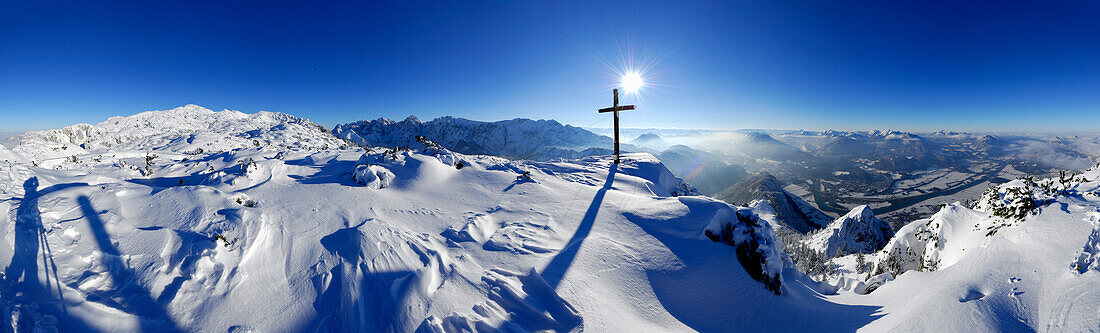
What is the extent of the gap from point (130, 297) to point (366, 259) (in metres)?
2.69

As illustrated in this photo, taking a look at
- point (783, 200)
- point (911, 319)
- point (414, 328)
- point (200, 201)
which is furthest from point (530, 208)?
point (783, 200)

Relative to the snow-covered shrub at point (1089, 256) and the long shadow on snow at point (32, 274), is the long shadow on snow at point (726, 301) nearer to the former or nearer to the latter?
the snow-covered shrub at point (1089, 256)

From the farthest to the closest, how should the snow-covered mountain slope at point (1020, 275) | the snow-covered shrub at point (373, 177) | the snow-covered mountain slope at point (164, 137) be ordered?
1. the snow-covered mountain slope at point (164, 137)
2. the snow-covered shrub at point (373, 177)
3. the snow-covered mountain slope at point (1020, 275)

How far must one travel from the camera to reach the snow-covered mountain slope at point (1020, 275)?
498cm

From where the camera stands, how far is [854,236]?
253 ft

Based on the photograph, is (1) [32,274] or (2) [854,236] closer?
(1) [32,274]

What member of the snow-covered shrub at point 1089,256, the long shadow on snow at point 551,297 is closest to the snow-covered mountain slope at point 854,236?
the snow-covered shrub at point 1089,256

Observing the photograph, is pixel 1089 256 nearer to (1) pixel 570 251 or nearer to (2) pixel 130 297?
(1) pixel 570 251

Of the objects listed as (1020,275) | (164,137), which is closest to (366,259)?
(1020,275)

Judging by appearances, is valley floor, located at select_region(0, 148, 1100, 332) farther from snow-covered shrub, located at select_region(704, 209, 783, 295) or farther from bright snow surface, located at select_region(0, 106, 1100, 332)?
snow-covered shrub, located at select_region(704, 209, 783, 295)

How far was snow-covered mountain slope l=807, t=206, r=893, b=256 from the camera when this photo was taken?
74.8 meters

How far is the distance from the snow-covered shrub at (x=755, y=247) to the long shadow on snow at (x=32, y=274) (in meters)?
10.6

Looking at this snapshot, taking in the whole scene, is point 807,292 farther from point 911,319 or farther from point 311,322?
point 311,322

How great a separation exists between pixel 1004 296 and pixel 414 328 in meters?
9.82
